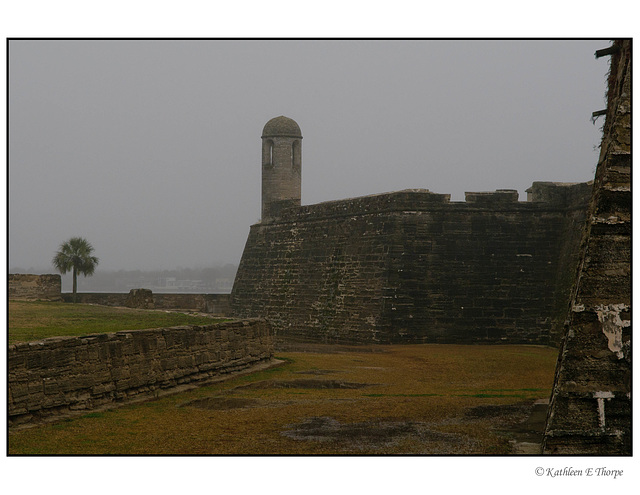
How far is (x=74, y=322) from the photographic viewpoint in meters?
13.6

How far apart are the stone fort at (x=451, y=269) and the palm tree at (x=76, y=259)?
1411cm

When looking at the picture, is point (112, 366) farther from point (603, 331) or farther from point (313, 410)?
Result: point (603, 331)

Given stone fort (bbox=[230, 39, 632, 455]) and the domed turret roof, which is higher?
the domed turret roof

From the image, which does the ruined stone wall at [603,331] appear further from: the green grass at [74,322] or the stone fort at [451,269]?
the stone fort at [451,269]

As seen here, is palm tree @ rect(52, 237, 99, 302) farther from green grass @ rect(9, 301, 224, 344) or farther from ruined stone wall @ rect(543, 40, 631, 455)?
ruined stone wall @ rect(543, 40, 631, 455)

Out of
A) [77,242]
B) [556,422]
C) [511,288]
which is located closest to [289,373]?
[556,422]

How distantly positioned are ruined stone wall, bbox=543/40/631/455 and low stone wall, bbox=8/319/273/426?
5430 mm

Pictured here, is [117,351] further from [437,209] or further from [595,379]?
[437,209]

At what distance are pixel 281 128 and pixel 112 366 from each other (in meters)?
21.1

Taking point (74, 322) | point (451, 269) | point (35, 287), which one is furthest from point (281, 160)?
point (74, 322)

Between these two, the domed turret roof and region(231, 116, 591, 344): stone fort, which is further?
the domed turret roof

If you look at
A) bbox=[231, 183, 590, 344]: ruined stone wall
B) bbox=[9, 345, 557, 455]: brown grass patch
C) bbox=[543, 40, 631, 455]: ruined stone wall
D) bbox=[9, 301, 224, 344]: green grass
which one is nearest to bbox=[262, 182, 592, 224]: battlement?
bbox=[231, 183, 590, 344]: ruined stone wall

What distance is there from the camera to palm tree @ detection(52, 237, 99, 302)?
34.4 m

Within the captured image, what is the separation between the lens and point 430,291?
21.3 meters
